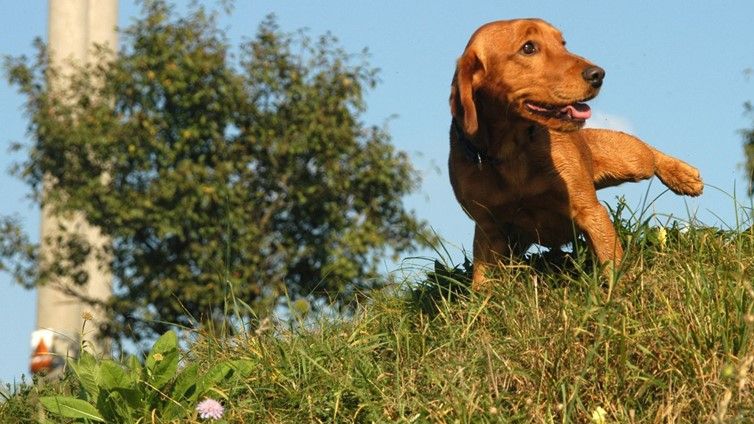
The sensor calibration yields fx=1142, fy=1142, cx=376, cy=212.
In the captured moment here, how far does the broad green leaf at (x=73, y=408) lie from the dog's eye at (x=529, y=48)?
2574 mm

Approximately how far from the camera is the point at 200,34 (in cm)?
1834

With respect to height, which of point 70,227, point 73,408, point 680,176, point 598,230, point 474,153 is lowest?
point 73,408

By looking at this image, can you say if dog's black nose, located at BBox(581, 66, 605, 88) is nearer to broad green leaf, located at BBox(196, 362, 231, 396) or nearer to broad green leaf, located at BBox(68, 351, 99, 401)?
broad green leaf, located at BBox(196, 362, 231, 396)

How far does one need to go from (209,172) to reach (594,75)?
41.2ft

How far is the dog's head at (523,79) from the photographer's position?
5297 mm

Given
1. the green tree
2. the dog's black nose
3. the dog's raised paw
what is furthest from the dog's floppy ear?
the green tree

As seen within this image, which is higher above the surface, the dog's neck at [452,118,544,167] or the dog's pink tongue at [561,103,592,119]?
the dog's pink tongue at [561,103,592,119]

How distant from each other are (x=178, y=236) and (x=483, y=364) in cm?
1317

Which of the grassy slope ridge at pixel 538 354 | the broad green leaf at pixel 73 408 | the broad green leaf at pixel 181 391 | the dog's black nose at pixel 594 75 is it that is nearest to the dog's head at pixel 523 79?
the dog's black nose at pixel 594 75

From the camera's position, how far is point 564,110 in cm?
540

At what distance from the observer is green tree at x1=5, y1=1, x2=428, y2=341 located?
17.1 meters

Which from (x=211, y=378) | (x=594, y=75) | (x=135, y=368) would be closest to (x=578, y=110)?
(x=594, y=75)

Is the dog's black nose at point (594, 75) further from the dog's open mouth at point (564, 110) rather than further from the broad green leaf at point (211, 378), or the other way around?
the broad green leaf at point (211, 378)

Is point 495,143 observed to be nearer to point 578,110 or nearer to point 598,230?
point 578,110
